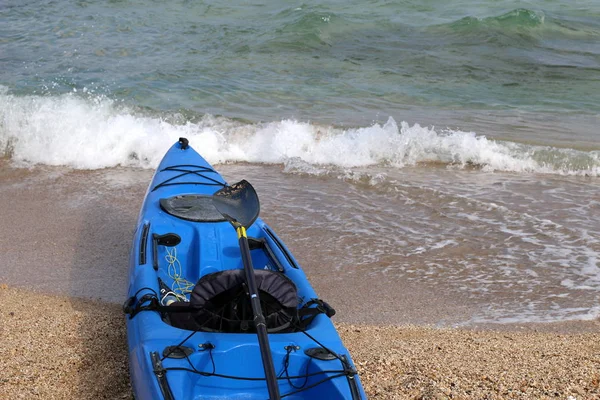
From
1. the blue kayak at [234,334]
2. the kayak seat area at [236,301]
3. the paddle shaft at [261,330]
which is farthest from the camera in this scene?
the kayak seat area at [236,301]

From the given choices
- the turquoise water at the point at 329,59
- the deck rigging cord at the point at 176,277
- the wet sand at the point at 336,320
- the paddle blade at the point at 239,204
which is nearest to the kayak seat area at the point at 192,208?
the deck rigging cord at the point at 176,277

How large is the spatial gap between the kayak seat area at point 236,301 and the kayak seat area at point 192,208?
124cm

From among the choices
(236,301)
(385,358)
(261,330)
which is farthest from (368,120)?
(261,330)

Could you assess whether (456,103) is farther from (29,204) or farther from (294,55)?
(29,204)

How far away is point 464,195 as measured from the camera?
7.18 metres

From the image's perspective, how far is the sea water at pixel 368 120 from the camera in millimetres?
5629

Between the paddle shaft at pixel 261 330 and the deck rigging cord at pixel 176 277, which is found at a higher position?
the paddle shaft at pixel 261 330

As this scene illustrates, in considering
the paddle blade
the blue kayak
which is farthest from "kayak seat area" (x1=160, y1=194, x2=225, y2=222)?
the paddle blade

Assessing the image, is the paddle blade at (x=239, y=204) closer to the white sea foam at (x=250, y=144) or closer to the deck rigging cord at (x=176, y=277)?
the deck rigging cord at (x=176, y=277)

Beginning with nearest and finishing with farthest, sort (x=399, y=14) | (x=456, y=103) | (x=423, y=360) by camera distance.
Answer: (x=423, y=360), (x=456, y=103), (x=399, y=14)

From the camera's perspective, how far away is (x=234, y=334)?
10.5ft

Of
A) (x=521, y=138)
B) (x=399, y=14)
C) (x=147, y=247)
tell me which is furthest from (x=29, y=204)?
(x=399, y=14)

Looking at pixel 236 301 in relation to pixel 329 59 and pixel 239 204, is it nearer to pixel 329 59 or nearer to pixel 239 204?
pixel 239 204

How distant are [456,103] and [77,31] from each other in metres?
7.35
